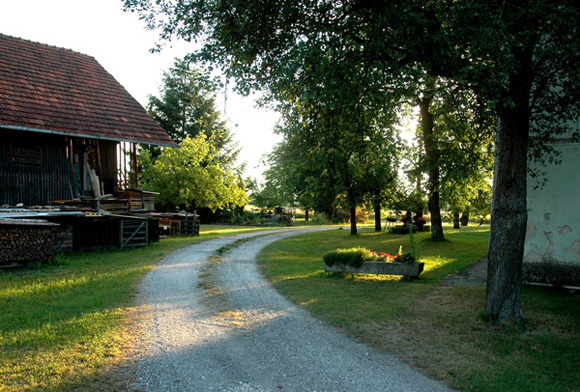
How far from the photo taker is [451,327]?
7.41 metres

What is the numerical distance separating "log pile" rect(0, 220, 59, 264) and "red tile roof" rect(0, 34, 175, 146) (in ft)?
16.6

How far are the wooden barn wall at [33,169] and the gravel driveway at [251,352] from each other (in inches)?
449

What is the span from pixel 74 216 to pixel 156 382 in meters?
13.7

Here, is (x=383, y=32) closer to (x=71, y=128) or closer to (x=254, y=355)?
(x=254, y=355)

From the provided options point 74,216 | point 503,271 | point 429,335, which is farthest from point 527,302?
point 74,216

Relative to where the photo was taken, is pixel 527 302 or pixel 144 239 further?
pixel 144 239

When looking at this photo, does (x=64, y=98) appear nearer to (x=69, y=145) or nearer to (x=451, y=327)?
(x=69, y=145)

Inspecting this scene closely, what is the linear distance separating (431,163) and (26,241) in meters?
17.1

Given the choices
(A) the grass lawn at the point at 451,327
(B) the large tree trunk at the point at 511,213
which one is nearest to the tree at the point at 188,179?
(A) the grass lawn at the point at 451,327

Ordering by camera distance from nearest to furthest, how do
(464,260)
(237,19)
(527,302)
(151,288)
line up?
1. (237,19)
2. (527,302)
3. (151,288)
4. (464,260)

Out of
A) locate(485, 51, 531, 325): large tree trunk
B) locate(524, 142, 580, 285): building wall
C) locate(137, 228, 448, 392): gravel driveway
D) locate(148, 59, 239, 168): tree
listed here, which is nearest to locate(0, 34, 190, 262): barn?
locate(137, 228, 448, 392): gravel driveway

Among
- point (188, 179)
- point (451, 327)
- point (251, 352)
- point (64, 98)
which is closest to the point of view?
point (251, 352)

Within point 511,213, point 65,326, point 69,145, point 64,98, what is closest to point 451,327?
point 511,213

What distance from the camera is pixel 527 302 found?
9.28 m
